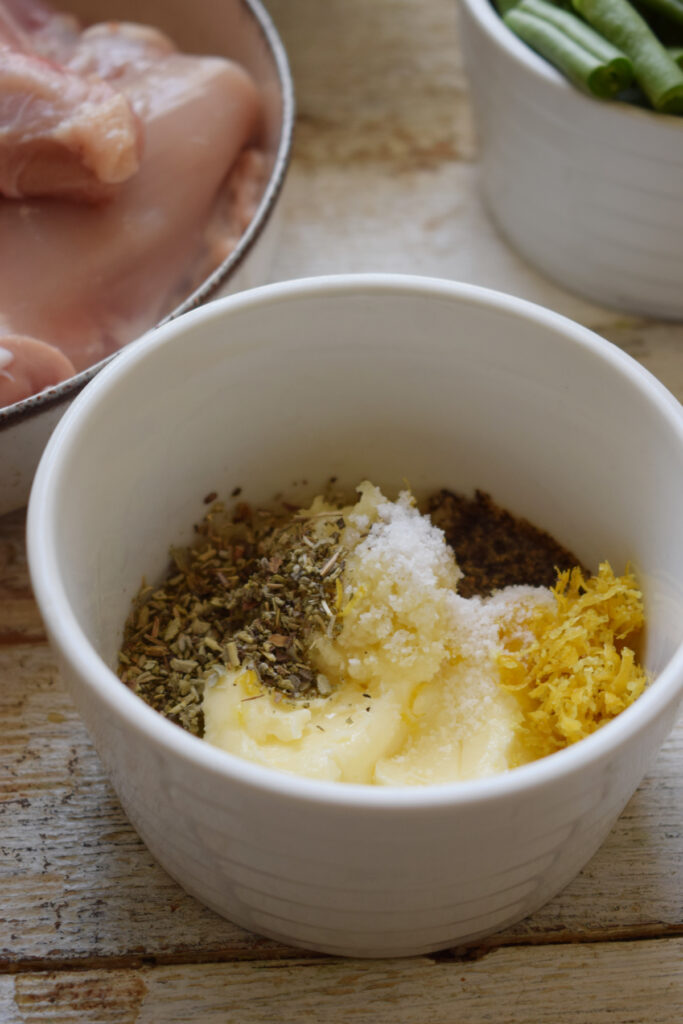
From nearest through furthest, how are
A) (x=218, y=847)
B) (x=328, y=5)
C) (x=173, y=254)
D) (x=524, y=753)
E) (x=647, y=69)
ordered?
(x=218, y=847) → (x=524, y=753) → (x=647, y=69) → (x=173, y=254) → (x=328, y=5)

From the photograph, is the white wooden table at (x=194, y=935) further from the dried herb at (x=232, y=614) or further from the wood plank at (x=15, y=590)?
the dried herb at (x=232, y=614)

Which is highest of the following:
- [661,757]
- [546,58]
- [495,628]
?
[546,58]

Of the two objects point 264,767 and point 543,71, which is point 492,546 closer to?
point 264,767

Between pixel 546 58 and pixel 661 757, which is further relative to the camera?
pixel 546 58

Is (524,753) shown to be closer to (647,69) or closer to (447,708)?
(447,708)

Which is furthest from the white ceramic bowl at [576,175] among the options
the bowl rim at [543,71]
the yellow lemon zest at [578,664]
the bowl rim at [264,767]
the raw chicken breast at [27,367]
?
the raw chicken breast at [27,367]

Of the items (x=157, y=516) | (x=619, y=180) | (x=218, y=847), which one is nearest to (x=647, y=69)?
(x=619, y=180)

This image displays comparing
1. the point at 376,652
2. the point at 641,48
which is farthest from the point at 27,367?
the point at 641,48
